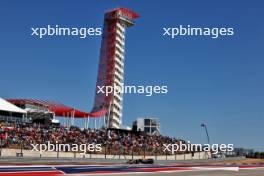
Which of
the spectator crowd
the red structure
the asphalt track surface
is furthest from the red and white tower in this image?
the asphalt track surface

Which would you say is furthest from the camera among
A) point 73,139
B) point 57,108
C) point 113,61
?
point 113,61

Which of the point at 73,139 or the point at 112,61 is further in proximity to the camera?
the point at 112,61

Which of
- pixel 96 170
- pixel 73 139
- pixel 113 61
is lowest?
pixel 96 170

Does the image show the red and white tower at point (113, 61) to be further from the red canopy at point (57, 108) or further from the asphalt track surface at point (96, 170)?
the asphalt track surface at point (96, 170)

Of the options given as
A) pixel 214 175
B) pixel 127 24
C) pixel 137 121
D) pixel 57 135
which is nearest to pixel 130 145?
pixel 57 135

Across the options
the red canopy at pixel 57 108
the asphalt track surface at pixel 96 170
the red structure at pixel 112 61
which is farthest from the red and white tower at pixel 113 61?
the asphalt track surface at pixel 96 170

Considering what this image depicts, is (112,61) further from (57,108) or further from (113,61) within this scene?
(57,108)

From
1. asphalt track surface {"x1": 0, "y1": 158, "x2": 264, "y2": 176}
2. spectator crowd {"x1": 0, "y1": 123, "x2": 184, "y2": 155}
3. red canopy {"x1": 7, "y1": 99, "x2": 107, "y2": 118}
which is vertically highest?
red canopy {"x1": 7, "y1": 99, "x2": 107, "y2": 118}

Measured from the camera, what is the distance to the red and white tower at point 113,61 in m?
129

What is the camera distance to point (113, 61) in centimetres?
13225

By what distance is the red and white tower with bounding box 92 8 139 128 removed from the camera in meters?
129

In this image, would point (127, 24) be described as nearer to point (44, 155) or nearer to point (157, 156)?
point (157, 156)

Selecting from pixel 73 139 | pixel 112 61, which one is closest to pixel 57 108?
pixel 73 139

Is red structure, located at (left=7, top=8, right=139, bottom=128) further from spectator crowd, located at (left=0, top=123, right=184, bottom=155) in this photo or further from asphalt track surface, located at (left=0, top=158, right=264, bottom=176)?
asphalt track surface, located at (left=0, top=158, right=264, bottom=176)
